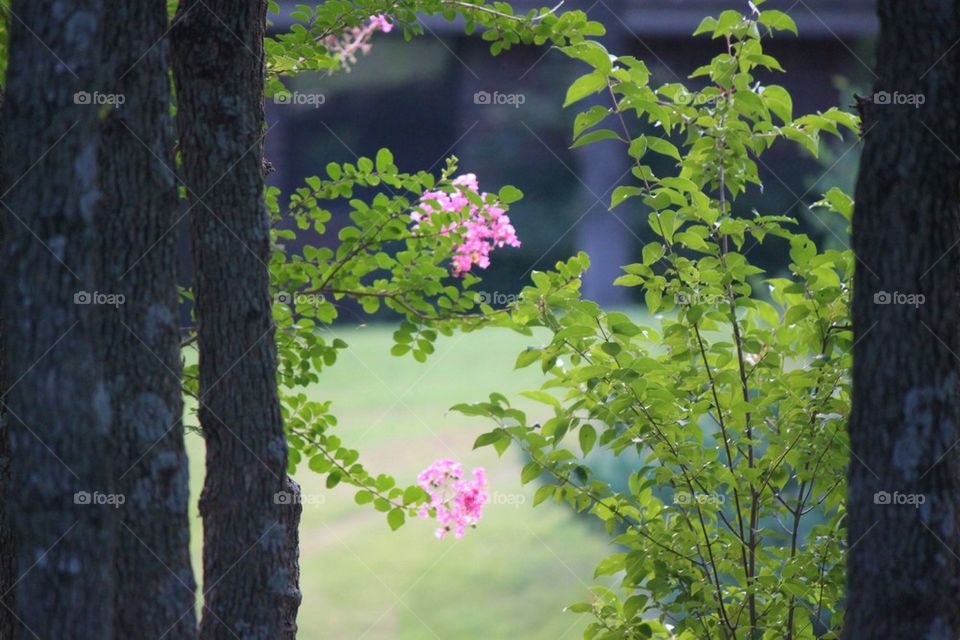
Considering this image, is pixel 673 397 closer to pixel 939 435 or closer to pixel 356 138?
pixel 939 435

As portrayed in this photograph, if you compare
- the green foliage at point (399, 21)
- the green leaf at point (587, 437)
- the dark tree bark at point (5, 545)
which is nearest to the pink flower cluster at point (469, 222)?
the green foliage at point (399, 21)

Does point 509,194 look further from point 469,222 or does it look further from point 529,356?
point 529,356

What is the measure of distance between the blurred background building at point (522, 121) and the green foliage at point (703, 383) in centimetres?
748

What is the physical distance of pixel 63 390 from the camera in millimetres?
1397

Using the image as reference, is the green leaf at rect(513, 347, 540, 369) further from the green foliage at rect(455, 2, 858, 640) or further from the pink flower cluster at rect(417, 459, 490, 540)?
the pink flower cluster at rect(417, 459, 490, 540)

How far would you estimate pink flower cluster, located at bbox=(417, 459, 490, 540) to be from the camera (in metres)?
2.62

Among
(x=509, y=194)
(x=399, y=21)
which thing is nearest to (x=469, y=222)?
(x=509, y=194)

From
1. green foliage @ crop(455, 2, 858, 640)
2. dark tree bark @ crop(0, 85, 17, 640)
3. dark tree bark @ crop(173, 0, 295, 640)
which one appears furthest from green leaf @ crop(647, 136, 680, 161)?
dark tree bark @ crop(0, 85, 17, 640)

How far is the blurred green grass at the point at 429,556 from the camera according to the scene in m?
5.06

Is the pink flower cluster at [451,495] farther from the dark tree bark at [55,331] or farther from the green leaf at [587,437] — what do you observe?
the dark tree bark at [55,331]

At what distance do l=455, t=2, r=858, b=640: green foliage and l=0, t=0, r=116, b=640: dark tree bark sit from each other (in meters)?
0.70

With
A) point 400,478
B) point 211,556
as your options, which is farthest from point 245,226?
point 400,478

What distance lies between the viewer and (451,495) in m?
2.66

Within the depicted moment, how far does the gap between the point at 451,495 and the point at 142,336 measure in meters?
1.27
